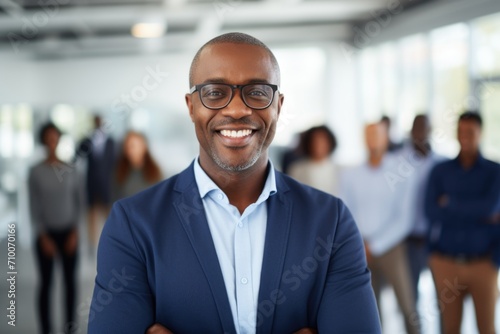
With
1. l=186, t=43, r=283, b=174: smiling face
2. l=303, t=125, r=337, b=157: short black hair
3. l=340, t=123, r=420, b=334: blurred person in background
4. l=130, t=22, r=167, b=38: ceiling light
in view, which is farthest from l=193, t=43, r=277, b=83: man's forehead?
l=130, t=22, r=167, b=38: ceiling light

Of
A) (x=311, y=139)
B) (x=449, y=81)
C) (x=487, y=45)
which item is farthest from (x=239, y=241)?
(x=449, y=81)

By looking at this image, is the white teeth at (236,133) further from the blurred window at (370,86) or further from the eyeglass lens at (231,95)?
the blurred window at (370,86)

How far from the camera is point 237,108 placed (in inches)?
47.8

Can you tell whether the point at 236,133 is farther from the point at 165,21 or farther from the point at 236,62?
the point at 165,21

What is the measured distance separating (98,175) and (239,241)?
4.18 metres

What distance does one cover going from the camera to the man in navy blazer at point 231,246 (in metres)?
1.20

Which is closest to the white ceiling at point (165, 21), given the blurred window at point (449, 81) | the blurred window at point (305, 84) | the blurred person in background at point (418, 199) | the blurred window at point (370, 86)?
the blurred window at point (305, 84)

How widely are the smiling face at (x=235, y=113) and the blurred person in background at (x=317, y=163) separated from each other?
9.95 feet

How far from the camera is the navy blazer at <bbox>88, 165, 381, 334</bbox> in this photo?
3.90 feet

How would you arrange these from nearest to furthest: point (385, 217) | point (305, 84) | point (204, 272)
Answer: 1. point (204, 272)
2. point (385, 217)
3. point (305, 84)

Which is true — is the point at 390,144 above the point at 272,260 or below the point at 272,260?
above

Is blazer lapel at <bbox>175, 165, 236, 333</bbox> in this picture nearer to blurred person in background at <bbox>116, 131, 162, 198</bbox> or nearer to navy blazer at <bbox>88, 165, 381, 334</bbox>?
navy blazer at <bbox>88, 165, 381, 334</bbox>

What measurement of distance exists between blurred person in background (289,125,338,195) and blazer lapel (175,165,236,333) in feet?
9.96

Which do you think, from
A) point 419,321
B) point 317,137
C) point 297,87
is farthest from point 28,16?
point 419,321
